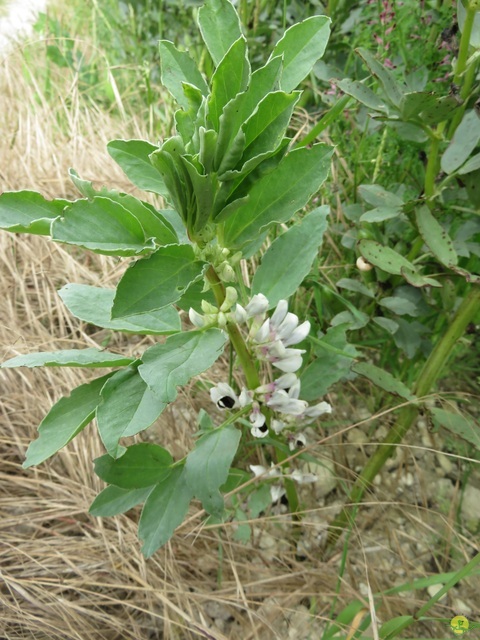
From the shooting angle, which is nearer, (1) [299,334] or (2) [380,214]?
(1) [299,334]

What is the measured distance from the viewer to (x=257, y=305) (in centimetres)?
73

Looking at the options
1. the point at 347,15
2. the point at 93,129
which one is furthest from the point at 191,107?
the point at 93,129

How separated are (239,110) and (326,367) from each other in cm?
48

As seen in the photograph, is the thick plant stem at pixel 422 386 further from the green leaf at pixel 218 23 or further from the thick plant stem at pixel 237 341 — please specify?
the green leaf at pixel 218 23

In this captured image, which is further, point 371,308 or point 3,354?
point 3,354

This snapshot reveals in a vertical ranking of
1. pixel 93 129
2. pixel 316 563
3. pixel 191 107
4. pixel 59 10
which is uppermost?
pixel 59 10

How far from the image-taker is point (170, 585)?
39.4 inches

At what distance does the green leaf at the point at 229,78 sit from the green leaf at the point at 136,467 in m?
0.48

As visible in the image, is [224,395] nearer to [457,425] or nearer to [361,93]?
[457,425]

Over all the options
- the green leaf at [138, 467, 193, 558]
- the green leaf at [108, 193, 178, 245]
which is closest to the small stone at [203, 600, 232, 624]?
the green leaf at [138, 467, 193, 558]

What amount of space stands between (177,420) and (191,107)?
831 millimetres

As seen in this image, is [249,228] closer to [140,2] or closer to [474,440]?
[474,440]

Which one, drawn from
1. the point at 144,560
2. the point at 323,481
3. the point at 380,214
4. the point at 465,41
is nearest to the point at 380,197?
the point at 380,214

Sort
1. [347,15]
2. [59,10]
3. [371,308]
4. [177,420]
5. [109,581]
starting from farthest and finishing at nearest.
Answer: [59,10] < [347,15] < [177,420] < [371,308] < [109,581]
